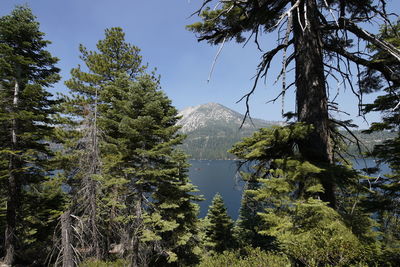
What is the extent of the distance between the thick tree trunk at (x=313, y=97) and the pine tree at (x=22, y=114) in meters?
11.6

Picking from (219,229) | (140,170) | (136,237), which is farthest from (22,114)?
(219,229)

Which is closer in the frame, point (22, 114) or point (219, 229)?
point (22, 114)

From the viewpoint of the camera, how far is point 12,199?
32.5 feet

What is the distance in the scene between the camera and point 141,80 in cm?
1133

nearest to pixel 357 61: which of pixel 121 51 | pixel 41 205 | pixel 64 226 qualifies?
pixel 64 226

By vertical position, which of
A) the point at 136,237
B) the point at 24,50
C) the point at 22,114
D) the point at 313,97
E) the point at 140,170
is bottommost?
the point at 136,237

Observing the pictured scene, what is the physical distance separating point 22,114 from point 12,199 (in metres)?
4.61

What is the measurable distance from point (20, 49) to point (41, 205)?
9552 millimetres

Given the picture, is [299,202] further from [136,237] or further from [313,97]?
[136,237]

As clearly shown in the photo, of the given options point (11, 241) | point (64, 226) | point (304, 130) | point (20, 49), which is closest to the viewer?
point (304, 130)

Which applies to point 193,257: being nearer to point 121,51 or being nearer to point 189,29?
point 189,29

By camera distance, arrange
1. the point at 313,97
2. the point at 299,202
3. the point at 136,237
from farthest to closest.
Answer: the point at 136,237
the point at 313,97
the point at 299,202

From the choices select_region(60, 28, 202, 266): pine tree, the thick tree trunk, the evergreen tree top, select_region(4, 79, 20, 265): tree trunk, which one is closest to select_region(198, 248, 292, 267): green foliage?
the thick tree trunk

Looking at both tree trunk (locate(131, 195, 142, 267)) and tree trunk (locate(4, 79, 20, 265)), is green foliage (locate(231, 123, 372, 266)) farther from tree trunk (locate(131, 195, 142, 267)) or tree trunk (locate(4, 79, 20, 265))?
tree trunk (locate(4, 79, 20, 265))
